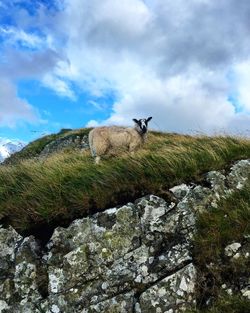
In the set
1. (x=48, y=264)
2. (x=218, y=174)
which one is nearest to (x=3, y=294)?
(x=48, y=264)

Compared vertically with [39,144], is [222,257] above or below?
below

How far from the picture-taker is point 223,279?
30.9 feet

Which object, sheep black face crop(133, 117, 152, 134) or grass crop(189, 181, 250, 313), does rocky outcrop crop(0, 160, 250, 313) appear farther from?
sheep black face crop(133, 117, 152, 134)

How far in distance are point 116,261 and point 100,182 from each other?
264 centimetres

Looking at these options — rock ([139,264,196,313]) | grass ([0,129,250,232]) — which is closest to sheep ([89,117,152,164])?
grass ([0,129,250,232])

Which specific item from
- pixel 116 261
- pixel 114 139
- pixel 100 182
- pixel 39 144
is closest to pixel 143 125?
pixel 114 139

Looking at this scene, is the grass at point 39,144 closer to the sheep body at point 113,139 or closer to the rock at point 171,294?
the sheep body at point 113,139

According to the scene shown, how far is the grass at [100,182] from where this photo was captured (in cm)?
1159

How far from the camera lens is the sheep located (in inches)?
711

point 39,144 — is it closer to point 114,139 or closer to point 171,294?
point 114,139

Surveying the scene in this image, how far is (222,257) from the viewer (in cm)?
975

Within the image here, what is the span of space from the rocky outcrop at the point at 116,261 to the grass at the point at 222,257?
20 centimetres

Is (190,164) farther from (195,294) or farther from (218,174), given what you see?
(195,294)

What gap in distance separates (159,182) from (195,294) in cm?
342
